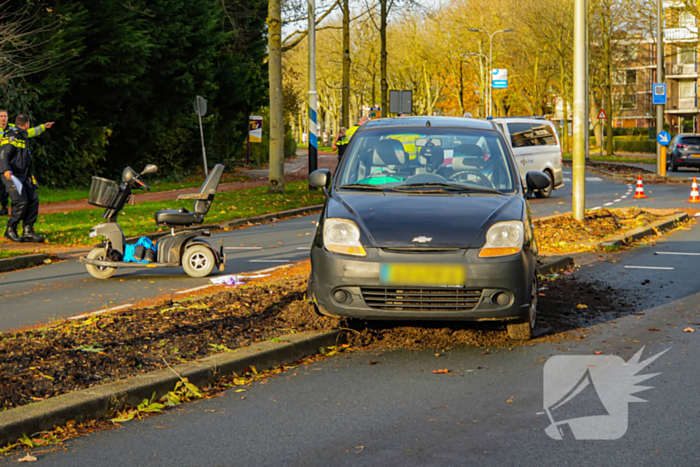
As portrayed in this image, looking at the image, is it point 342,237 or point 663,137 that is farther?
point 663,137

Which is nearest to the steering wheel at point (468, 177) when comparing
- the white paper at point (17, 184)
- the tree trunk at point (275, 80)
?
the white paper at point (17, 184)

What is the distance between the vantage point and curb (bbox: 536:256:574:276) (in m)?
9.62

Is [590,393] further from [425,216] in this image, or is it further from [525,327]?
[425,216]

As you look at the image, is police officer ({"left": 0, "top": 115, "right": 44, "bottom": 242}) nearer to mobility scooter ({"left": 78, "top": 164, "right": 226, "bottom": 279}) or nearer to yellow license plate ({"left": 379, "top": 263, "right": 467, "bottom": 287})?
mobility scooter ({"left": 78, "top": 164, "right": 226, "bottom": 279})

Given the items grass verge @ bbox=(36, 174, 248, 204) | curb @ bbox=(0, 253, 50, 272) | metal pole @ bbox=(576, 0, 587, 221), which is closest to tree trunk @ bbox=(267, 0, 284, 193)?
grass verge @ bbox=(36, 174, 248, 204)

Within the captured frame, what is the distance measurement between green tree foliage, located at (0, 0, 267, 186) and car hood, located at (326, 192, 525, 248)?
61.7 feet

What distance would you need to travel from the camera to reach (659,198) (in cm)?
2238

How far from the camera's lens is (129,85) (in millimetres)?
27484

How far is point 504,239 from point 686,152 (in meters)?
35.2

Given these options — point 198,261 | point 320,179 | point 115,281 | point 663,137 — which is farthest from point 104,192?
point 663,137

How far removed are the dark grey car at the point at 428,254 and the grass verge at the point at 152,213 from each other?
348 inches

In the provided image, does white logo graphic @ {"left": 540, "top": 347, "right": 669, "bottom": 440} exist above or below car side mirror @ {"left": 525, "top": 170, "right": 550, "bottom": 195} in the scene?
below

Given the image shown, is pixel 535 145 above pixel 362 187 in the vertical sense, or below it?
above

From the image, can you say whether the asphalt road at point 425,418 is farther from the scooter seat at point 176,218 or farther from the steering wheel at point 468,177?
the scooter seat at point 176,218
